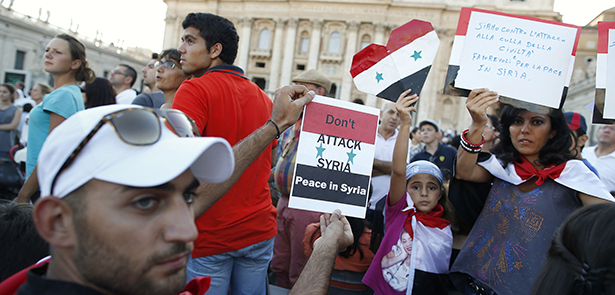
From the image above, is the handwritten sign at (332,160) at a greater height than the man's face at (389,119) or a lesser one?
lesser

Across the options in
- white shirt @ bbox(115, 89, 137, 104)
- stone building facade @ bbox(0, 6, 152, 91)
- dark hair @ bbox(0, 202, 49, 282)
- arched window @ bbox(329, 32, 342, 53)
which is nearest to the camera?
dark hair @ bbox(0, 202, 49, 282)

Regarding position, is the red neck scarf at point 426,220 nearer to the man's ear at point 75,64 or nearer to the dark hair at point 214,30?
the dark hair at point 214,30

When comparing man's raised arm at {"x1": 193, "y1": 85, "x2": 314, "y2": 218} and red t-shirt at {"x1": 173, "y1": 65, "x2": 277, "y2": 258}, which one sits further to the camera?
red t-shirt at {"x1": 173, "y1": 65, "x2": 277, "y2": 258}

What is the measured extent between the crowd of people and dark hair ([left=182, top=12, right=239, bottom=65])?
0.04ft

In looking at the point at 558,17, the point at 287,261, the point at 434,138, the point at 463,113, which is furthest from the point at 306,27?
the point at 287,261

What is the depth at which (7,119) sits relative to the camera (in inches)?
248

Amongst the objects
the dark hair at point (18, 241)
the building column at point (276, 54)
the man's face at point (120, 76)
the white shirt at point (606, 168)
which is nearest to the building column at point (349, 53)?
the building column at point (276, 54)

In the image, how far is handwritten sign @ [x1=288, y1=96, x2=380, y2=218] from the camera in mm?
2209

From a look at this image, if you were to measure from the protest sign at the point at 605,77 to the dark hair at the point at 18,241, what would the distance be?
112 inches

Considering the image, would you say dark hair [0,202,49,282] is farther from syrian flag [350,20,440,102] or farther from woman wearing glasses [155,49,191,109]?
woman wearing glasses [155,49,191,109]

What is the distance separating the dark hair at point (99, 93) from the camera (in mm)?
3699

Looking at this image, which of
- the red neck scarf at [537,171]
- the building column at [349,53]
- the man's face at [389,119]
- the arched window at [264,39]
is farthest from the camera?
the arched window at [264,39]

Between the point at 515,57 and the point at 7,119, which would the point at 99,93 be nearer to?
the point at 515,57

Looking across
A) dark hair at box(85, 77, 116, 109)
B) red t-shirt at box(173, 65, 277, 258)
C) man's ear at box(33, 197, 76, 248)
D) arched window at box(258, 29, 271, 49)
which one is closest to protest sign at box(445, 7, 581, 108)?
red t-shirt at box(173, 65, 277, 258)
